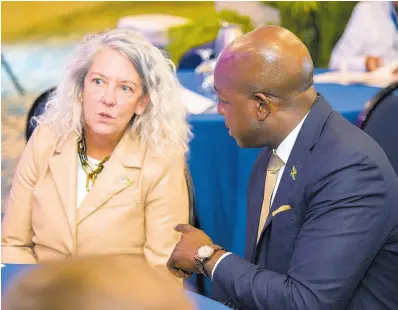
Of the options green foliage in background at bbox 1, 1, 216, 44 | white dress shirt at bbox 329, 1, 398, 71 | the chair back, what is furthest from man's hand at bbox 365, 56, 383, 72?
green foliage in background at bbox 1, 1, 216, 44

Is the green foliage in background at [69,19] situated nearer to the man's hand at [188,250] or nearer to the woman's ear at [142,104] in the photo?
the woman's ear at [142,104]

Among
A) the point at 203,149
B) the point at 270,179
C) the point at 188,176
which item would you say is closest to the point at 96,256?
the point at 270,179

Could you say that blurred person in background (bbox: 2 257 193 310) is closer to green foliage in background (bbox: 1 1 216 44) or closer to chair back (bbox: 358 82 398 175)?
chair back (bbox: 358 82 398 175)

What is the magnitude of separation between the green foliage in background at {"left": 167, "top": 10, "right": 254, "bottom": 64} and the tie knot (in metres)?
3.08

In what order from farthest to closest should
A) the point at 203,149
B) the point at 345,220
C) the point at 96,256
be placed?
1. the point at 203,149
2. the point at 345,220
3. the point at 96,256

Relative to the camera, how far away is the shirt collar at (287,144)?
2016 mm

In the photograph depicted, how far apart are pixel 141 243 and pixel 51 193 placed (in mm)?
361

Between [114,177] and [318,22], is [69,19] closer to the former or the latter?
[318,22]

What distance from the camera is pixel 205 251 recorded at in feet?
6.39

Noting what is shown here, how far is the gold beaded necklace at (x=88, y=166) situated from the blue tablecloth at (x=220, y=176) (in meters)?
0.83

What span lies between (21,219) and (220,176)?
113cm

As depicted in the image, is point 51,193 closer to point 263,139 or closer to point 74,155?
point 74,155

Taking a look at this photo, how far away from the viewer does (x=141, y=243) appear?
2502 millimetres

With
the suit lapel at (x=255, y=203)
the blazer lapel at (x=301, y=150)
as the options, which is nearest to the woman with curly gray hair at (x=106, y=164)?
the suit lapel at (x=255, y=203)
